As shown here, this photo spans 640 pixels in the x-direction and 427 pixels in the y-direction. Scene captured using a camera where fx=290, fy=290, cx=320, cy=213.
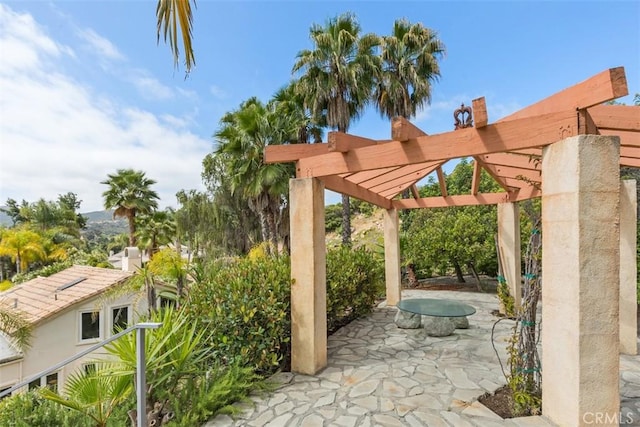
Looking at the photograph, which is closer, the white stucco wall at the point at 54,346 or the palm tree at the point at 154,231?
the white stucco wall at the point at 54,346

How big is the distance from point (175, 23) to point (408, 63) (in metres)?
11.6

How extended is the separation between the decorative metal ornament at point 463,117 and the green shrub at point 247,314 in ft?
9.79

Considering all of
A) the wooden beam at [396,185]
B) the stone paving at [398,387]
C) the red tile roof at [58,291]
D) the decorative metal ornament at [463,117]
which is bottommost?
the red tile roof at [58,291]

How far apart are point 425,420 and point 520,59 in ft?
27.9

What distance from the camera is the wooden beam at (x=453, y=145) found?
8.13ft

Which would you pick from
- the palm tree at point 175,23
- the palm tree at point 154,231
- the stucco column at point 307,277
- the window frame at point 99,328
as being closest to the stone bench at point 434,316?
the stucco column at point 307,277

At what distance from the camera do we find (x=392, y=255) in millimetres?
7129

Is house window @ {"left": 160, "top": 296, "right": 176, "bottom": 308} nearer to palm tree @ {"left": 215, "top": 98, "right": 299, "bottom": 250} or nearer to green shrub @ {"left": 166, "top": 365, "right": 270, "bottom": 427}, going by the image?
green shrub @ {"left": 166, "top": 365, "right": 270, "bottom": 427}

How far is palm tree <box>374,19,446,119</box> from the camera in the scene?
11.4 meters

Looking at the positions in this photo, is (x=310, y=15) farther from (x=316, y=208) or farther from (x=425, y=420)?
(x=425, y=420)

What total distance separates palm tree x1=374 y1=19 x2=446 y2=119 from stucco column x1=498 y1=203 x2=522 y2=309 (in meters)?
6.79

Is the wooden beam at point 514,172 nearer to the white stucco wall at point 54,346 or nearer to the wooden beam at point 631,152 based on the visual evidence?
the wooden beam at point 631,152

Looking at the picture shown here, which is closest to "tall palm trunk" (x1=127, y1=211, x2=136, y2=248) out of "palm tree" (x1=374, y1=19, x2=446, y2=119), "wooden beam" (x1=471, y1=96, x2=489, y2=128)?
"palm tree" (x1=374, y1=19, x2=446, y2=119)

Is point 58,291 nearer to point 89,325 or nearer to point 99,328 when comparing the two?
point 89,325
